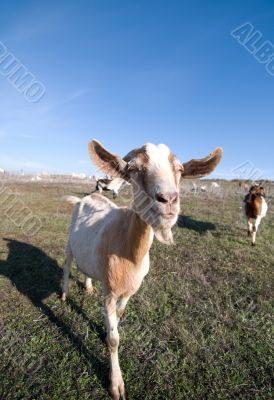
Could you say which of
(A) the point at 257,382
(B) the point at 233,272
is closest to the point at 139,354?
(A) the point at 257,382

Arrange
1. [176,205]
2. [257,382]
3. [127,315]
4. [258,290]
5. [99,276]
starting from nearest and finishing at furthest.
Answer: [176,205] → [257,382] → [99,276] → [127,315] → [258,290]

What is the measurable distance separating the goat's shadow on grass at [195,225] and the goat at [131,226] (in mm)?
8085

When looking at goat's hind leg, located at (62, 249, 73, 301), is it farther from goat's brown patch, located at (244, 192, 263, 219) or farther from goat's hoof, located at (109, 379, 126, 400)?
goat's brown patch, located at (244, 192, 263, 219)

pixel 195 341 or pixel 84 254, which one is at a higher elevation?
pixel 84 254

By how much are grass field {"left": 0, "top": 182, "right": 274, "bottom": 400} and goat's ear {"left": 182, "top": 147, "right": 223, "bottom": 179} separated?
9.77 ft

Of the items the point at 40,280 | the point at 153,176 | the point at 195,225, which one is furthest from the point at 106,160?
the point at 195,225

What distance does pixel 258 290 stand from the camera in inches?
259

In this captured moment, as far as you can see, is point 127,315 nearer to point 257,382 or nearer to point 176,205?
point 257,382

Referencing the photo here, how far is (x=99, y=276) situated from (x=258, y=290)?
14.7 feet

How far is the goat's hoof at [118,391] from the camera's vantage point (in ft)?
11.6

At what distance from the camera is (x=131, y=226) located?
11.4 ft

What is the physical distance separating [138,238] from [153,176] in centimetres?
105

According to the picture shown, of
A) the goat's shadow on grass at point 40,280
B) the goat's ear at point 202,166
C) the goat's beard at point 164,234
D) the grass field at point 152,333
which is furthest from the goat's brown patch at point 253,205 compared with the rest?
the goat's beard at point 164,234

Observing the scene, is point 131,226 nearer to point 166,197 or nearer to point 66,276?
point 166,197
